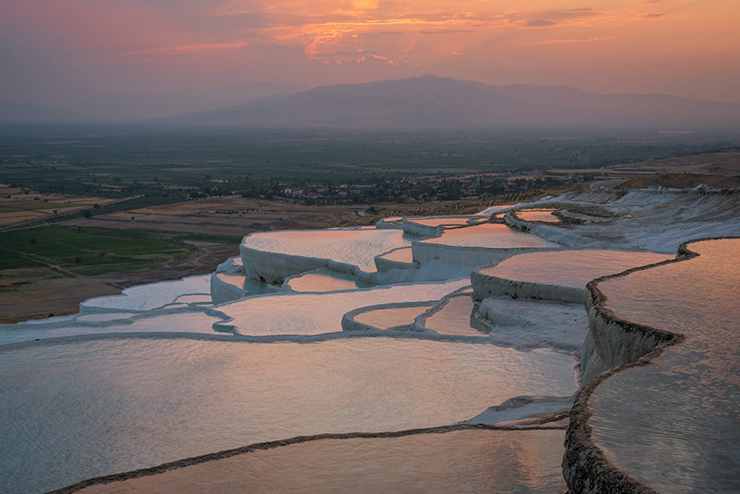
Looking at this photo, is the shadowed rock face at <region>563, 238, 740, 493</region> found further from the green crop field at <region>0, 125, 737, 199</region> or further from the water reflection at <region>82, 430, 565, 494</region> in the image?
the green crop field at <region>0, 125, 737, 199</region>

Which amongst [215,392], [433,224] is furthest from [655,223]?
[215,392]

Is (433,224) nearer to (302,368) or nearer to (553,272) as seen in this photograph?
(553,272)

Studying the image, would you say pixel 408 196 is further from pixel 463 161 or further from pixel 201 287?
pixel 463 161

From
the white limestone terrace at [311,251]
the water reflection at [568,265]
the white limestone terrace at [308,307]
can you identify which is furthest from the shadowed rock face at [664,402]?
the white limestone terrace at [311,251]

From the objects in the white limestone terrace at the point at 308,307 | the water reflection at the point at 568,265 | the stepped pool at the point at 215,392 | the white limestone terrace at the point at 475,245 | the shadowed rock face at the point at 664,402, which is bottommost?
the white limestone terrace at the point at 308,307

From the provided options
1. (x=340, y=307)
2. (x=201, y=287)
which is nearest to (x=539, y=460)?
(x=340, y=307)

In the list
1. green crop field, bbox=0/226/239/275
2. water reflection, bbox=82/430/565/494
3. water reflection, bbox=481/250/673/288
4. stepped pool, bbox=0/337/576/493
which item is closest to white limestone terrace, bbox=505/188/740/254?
water reflection, bbox=481/250/673/288

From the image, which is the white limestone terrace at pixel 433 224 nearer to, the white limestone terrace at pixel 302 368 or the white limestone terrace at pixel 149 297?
the white limestone terrace at pixel 302 368
